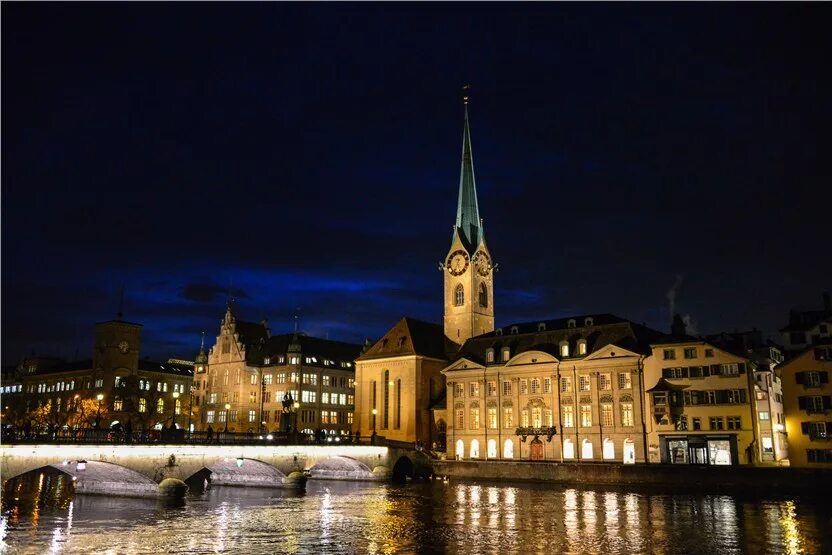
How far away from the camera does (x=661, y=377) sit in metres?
79.7

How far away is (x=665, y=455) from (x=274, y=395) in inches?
2335

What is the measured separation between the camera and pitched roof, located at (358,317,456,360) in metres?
107

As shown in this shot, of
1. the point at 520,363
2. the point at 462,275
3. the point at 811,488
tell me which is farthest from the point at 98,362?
the point at 811,488

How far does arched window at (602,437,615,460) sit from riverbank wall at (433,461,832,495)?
8.42 m

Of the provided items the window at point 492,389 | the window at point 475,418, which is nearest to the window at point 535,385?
the window at point 492,389

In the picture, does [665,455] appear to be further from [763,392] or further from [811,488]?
[811,488]

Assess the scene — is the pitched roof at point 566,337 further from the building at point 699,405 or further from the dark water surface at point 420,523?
the dark water surface at point 420,523

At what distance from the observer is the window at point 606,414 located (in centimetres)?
8350

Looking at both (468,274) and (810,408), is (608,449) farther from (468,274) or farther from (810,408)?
(468,274)

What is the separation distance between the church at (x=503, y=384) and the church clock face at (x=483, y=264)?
38cm

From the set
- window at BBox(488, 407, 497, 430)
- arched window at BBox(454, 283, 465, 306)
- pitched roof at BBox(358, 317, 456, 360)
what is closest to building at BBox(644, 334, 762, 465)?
window at BBox(488, 407, 497, 430)

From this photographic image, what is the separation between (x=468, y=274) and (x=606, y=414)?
39301mm

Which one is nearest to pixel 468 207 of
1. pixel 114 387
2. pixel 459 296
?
pixel 459 296

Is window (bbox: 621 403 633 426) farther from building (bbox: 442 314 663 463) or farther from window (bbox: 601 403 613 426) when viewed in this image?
window (bbox: 601 403 613 426)
